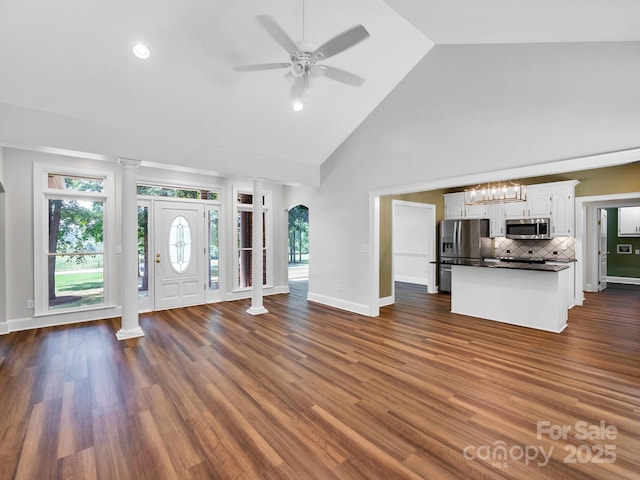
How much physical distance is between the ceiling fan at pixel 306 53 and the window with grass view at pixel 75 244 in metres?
4.00

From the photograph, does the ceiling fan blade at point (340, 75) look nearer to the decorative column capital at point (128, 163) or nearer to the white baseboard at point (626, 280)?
the decorative column capital at point (128, 163)

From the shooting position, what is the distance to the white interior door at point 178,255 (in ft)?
19.1

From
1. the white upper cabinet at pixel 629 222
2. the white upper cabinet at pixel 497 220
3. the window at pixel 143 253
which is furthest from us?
the white upper cabinet at pixel 629 222

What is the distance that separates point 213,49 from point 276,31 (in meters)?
1.48

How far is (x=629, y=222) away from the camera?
29.4 ft

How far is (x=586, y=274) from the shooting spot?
791cm

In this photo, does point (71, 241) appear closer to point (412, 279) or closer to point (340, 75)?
point (340, 75)

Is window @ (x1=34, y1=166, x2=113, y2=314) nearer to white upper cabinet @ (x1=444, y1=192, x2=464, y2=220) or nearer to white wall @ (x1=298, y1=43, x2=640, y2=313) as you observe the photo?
white wall @ (x1=298, y1=43, x2=640, y2=313)

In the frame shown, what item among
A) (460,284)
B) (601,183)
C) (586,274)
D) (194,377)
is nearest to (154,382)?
(194,377)

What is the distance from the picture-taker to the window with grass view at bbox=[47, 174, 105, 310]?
4.84 meters

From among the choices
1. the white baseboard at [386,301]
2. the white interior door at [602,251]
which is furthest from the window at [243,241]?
the white interior door at [602,251]

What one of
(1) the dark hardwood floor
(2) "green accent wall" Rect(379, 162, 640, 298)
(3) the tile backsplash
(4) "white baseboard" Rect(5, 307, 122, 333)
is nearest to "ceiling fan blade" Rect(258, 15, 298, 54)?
(1) the dark hardwood floor

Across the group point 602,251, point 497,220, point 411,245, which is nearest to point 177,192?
point 411,245

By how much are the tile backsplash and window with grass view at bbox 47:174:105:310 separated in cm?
871
